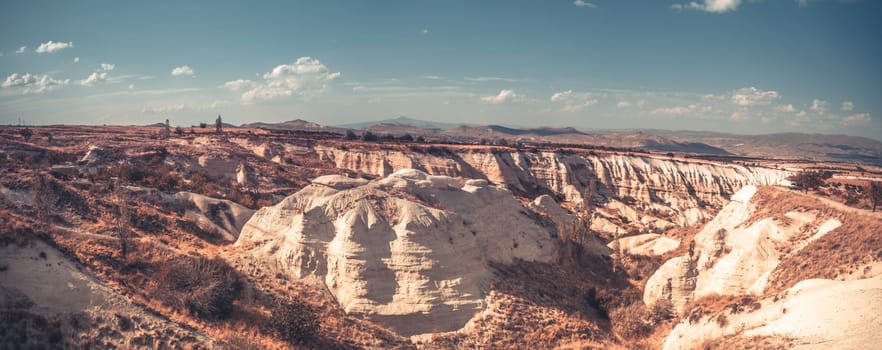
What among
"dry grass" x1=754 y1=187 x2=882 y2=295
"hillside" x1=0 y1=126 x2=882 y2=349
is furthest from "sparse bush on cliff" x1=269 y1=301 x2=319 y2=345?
"dry grass" x1=754 y1=187 x2=882 y2=295

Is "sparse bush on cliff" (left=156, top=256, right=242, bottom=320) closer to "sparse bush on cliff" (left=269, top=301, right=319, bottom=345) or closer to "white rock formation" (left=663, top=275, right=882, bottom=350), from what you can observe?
"sparse bush on cliff" (left=269, top=301, right=319, bottom=345)

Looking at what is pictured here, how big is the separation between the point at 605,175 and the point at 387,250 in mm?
59591

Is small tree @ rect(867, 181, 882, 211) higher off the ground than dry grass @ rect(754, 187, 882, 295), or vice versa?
small tree @ rect(867, 181, 882, 211)

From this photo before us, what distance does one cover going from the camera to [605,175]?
72.2 meters

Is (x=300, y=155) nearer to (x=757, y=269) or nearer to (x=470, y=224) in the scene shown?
(x=470, y=224)

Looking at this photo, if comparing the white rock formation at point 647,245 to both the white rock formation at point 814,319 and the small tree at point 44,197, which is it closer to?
the white rock formation at point 814,319

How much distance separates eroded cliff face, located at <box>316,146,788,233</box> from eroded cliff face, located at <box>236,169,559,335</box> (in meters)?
36.9

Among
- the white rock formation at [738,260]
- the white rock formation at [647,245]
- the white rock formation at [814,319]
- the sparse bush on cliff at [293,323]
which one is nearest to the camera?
the white rock formation at [814,319]

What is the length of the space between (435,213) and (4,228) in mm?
17533

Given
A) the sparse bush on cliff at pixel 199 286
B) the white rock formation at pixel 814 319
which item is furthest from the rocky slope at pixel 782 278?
the sparse bush on cliff at pixel 199 286

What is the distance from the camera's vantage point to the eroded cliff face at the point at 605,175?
2459 inches

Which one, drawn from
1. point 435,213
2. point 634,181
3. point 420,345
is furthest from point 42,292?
point 634,181

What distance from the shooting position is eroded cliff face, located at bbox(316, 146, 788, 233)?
6247cm

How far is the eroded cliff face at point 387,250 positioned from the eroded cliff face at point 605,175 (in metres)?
36.9
